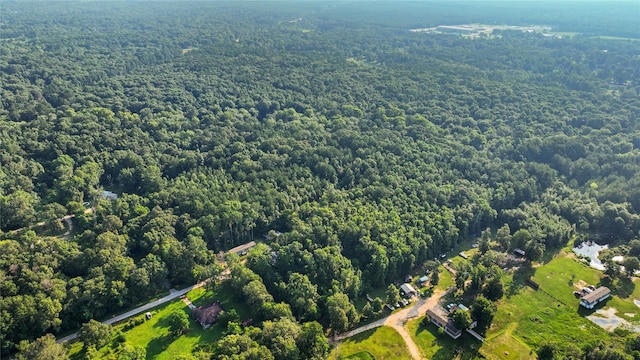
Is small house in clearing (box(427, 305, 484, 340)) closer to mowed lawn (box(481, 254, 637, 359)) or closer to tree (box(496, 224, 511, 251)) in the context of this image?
mowed lawn (box(481, 254, 637, 359))

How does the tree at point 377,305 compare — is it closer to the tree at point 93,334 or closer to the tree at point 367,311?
the tree at point 367,311

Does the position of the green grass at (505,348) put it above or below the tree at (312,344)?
below

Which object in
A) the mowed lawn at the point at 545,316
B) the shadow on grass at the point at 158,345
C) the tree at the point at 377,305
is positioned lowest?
the shadow on grass at the point at 158,345

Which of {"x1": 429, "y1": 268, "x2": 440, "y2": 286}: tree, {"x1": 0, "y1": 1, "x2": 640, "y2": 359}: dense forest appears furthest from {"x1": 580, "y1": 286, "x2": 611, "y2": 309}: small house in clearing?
{"x1": 429, "y1": 268, "x2": 440, "y2": 286}: tree

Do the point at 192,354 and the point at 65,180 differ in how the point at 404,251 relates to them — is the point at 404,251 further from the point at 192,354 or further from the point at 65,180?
the point at 65,180

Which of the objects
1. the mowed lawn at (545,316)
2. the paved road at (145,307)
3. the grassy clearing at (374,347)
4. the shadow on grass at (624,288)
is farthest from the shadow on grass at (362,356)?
the shadow on grass at (624,288)

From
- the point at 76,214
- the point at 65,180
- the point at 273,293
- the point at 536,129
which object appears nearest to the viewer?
the point at 273,293

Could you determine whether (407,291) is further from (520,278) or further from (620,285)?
(620,285)

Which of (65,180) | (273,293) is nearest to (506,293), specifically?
(273,293)
